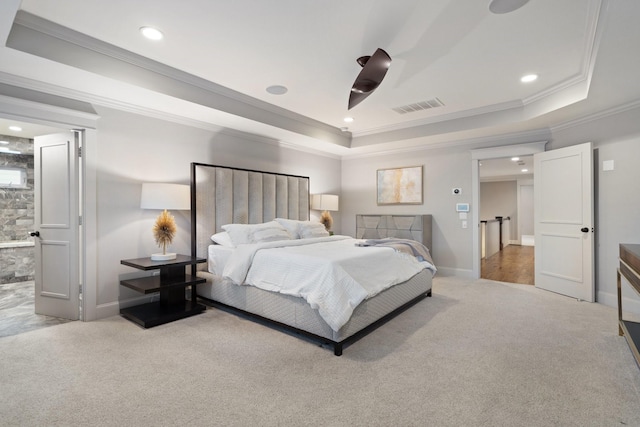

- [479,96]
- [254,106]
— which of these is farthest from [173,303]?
[479,96]

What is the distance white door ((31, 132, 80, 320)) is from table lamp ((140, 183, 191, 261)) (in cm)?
68

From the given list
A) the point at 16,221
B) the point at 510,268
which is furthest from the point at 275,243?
the point at 510,268

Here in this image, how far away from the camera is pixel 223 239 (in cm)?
407

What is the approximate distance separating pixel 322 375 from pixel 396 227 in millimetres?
3921

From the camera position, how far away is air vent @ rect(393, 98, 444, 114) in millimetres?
4301

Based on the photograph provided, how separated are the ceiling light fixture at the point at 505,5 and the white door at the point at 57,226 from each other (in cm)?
402

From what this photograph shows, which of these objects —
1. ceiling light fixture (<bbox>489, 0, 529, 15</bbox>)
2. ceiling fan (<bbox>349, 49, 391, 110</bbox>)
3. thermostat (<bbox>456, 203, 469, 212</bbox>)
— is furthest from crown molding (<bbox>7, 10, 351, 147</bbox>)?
thermostat (<bbox>456, 203, 469, 212</bbox>)

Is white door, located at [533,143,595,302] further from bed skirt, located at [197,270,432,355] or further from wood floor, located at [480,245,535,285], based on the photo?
bed skirt, located at [197,270,432,355]

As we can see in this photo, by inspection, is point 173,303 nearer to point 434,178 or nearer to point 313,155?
point 313,155

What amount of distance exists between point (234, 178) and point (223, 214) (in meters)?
0.55

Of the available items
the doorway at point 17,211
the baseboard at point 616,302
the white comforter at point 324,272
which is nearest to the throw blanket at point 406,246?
the white comforter at point 324,272

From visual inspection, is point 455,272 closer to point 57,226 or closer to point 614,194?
point 614,194

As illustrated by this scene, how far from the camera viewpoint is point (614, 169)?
150 inches

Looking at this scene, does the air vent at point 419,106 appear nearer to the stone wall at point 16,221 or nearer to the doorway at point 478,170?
the doorway at point 478,170
